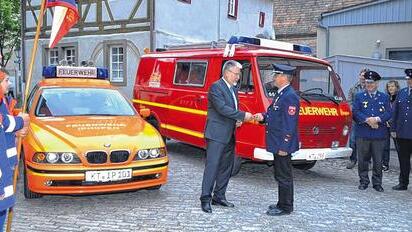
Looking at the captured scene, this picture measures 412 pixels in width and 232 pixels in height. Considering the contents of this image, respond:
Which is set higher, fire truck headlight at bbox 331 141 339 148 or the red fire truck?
the red fire truck

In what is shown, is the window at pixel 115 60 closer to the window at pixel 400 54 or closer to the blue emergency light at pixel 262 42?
the window at pixel 400 54

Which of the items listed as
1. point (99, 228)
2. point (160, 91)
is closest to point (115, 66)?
point (160, 91)

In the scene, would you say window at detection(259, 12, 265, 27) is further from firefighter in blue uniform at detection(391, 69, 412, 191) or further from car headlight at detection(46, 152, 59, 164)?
car headlight at detection(46, 152, 59, 164)

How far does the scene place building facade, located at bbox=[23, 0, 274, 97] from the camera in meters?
17.9

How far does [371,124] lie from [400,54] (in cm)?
965

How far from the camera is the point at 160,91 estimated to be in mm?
10586

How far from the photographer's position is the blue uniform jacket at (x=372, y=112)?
304 inches

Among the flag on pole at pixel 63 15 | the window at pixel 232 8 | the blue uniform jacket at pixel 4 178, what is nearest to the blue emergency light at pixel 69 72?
the flag on pole at pixel 63 15

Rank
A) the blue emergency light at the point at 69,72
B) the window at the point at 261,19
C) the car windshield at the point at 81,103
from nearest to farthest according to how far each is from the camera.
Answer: the car windshield at the point at 81,103 < the blue emergency light at the point at 69,72 < the window at the point at 261,19

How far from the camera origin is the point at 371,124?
25.0 feet

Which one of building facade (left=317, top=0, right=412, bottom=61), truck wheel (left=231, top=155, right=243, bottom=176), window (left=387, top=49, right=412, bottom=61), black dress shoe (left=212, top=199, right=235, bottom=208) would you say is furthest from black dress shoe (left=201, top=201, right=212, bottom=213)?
window (left=387, top=49, right=412, bottom=61)

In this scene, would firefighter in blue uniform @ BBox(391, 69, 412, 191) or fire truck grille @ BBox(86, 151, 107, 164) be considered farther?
firefighter in blue uniform @ BBox(391, 69, 412, 191)

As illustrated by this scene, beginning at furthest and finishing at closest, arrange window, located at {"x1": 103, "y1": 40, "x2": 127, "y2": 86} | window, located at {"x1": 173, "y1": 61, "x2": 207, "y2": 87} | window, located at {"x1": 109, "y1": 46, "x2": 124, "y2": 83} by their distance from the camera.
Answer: window, located at {"x1": 109, "y1": 46, "x2": 124, "y2": 83}, window, located at {"x1": 103, "y1": 40, "x2": 127, "y2": 86}, window, located at {"x1": 173, "y1": 61, "x2": 207, "y2": 87}

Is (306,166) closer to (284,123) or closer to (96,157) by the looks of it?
(284,123)
